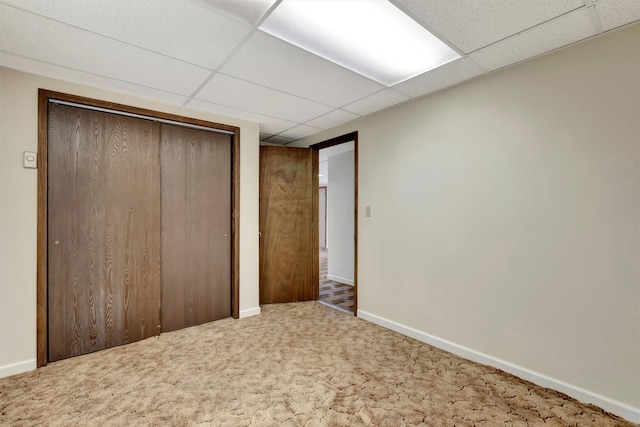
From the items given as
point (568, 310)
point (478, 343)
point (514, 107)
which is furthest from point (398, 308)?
point (514, 107)

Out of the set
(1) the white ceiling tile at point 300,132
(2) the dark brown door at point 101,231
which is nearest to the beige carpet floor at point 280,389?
(2) the dark brown door at point 101,231

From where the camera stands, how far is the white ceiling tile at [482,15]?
160 centimetres

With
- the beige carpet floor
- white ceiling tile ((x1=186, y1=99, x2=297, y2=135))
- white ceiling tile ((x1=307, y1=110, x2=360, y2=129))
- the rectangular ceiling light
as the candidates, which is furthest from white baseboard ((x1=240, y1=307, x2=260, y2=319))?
the rectangular ceiling light

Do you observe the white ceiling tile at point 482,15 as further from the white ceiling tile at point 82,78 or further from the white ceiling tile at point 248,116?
the white ceiling tile at point 82,78

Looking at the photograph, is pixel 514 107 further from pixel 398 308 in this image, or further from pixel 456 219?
pixel 398 308

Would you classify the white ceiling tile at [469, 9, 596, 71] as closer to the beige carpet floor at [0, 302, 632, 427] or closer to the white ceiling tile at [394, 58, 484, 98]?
the white ceiling tile at [394, 58, 484, 98]

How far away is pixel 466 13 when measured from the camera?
1683 mm

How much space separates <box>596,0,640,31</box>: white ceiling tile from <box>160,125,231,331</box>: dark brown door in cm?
335

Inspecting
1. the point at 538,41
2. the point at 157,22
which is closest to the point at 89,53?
the point at 157,22

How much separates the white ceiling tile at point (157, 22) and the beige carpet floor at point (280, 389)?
7.97 feet

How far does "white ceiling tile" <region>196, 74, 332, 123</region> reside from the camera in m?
2.60

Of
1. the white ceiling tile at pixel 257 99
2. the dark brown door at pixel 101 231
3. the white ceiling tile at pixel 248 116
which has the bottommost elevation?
the dark brown door at pixel 101 231

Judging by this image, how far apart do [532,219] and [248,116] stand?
304cm

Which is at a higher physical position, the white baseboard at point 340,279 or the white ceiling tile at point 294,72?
the white ceiling tile at point 294,72
